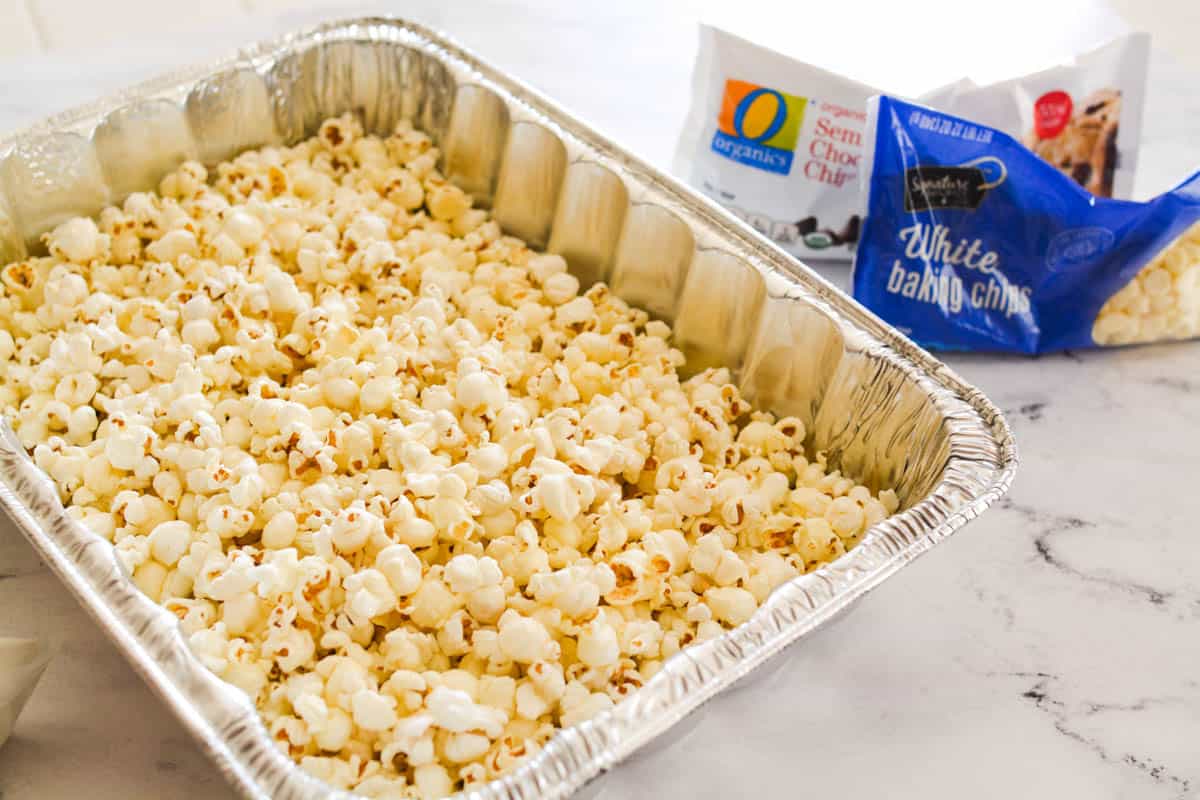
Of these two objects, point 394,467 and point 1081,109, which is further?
point 1081,109

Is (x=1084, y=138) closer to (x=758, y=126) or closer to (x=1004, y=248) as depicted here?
(x=1004, y=248)

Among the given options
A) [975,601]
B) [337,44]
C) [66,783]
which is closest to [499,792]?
[66,783]

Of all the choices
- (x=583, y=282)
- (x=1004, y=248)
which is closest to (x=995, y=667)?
(x=1004, y=248)

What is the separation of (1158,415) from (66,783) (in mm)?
1040

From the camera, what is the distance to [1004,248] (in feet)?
3.62

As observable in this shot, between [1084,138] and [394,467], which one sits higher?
[1084,138]

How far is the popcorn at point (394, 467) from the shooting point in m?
0.75

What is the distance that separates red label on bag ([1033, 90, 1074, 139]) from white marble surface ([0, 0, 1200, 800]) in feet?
0.80

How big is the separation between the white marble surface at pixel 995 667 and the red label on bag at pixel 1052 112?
243 millimetres

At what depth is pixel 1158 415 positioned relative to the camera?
1129 millimetres

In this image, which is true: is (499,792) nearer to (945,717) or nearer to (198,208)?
(945,717)

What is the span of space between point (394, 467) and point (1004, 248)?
641mm
